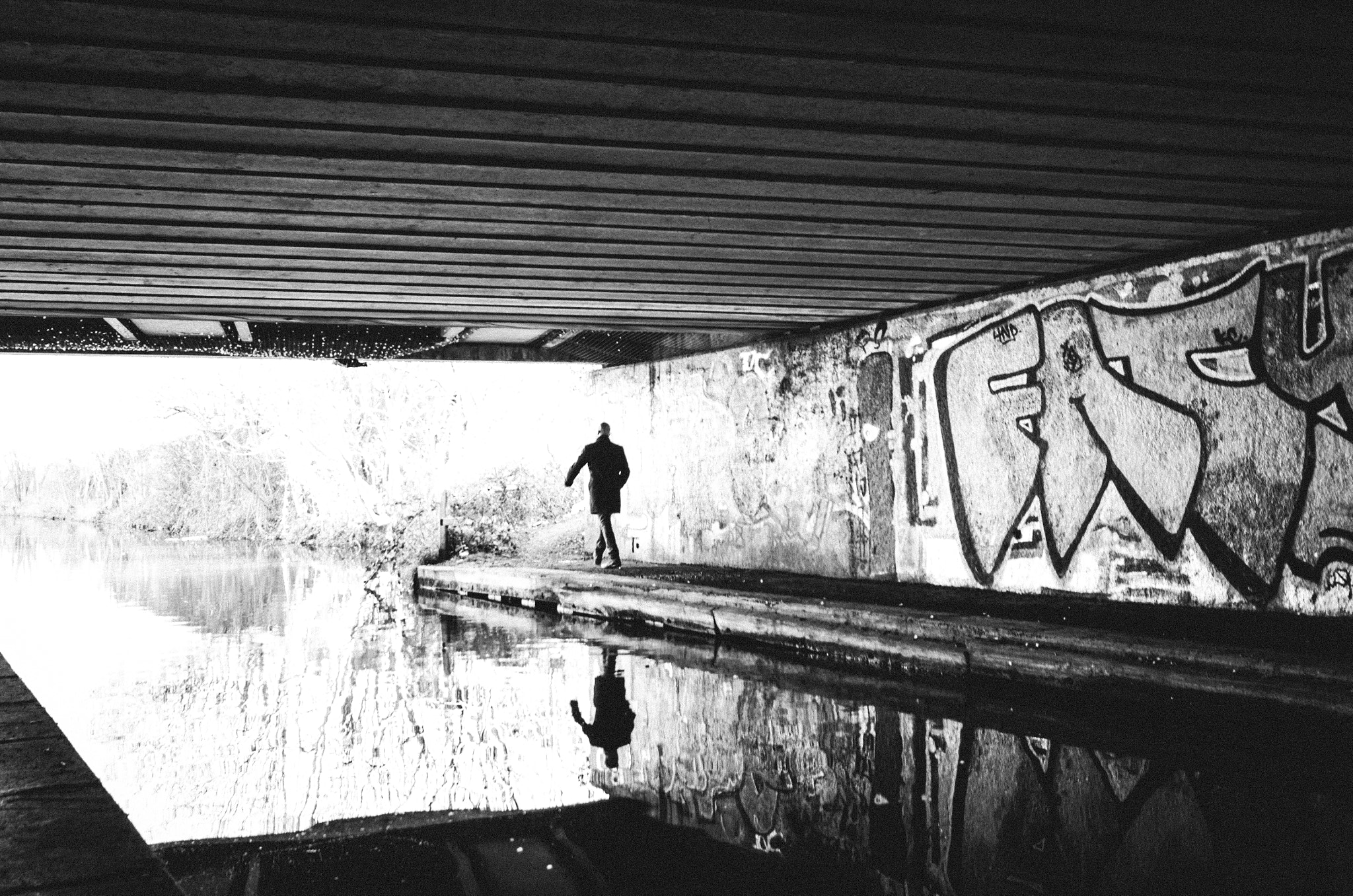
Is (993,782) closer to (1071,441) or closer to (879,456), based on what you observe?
(1071,441)

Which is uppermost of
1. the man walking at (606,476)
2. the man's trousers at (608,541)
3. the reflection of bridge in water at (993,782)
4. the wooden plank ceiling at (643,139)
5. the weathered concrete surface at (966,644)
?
the wooden plank ceiling at (643,139)

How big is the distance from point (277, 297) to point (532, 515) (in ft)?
44.4

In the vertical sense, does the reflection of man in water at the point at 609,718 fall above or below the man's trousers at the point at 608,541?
below

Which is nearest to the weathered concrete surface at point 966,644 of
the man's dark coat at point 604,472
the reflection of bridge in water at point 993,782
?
the reflection of bridge in water at point 993,782

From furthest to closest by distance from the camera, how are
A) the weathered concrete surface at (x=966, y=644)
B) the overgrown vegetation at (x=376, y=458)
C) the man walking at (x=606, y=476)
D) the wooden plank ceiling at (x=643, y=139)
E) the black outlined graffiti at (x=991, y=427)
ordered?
the overgrown vegetation at (x=376, y=458)
the man walking at (x=606, y=476)
the black outlined graffiti at (x=991, y=427)
the weathered concrete surface at (x=966, y=644)
the wooden plank ceiling at (x=643, y=139)

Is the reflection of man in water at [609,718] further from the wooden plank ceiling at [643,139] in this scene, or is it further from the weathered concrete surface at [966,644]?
the wooden plank ceiling at [643,139]

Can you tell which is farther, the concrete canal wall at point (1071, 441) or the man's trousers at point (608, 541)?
the man's trousers at point (608, 541)

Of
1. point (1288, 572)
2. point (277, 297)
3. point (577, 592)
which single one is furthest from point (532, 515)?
point (1288, 572)

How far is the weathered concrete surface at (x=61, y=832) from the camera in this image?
105 inches

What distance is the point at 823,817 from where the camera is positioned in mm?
4566

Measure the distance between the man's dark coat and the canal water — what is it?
341cm

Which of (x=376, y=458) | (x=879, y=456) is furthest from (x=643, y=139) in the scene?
(x=376, y=458)

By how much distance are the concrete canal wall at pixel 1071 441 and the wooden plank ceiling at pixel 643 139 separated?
539 mm

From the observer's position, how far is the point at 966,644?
7199 millimetres
